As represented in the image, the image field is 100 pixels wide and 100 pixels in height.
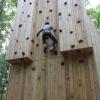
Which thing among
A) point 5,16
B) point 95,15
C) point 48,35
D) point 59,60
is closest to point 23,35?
point 48,35

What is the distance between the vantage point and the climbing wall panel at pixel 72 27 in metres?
4.73

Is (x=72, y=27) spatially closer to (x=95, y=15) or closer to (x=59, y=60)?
(x=59, y=60)

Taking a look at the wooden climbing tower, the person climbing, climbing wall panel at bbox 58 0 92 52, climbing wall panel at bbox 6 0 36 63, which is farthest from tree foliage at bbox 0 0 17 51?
the person climbing

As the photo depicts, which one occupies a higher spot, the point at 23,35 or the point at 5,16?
the point at 5,16

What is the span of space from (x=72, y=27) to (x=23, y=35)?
1539 millimetres

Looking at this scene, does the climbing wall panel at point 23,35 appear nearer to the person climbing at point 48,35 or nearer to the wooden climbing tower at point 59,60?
the wooden climbing tower at point 59,60

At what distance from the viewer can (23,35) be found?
5711mm

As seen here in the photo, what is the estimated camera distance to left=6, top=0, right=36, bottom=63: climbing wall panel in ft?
17.3

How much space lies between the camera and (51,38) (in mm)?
5344

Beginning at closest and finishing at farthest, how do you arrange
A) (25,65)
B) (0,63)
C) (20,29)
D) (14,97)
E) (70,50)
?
(70,50)
(14,97)
(25,65)
(20,29)
(0,63)

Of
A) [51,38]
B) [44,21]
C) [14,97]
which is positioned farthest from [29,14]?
[14,97]

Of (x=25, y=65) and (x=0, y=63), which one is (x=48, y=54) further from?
(x=0, y=63)

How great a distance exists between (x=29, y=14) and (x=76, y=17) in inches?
66.8

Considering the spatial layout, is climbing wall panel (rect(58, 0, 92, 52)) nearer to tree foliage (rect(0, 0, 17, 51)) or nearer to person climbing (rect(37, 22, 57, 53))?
person climbing (rect(37, 22, 57, 53))
